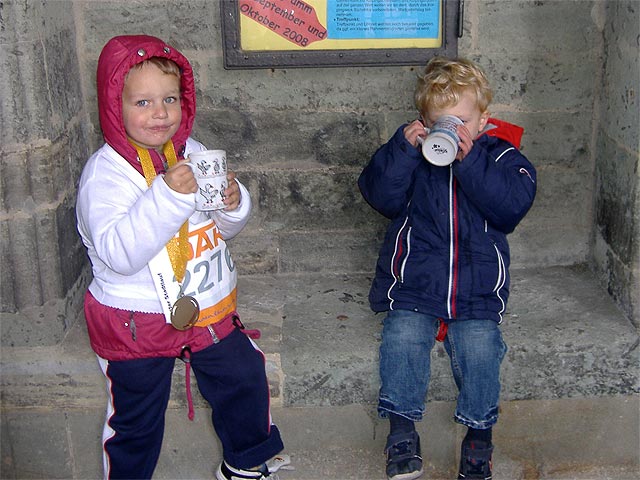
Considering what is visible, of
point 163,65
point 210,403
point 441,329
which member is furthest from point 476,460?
point 163,65

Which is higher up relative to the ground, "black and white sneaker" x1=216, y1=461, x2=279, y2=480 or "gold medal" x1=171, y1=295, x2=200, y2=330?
"gold medal" x1=171, y1=295, x2=200, y2=330

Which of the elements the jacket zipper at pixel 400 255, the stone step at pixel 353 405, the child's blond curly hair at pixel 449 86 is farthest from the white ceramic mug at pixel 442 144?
the stone step at pixel 353 405

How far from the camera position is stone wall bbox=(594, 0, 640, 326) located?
321 cm

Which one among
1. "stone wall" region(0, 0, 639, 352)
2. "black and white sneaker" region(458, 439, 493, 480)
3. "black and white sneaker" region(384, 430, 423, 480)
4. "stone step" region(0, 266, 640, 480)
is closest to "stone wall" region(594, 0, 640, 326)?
"stone wall" region(0, 0, 639, 352)

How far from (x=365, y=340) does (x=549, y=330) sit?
650 mm

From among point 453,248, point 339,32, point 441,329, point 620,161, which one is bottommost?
point 441,329

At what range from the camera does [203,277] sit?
9.52ft

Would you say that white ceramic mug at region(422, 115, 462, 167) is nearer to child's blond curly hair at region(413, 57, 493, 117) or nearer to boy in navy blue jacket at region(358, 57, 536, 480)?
boy in navy blue jacket at region(358, 57, 536, 480)

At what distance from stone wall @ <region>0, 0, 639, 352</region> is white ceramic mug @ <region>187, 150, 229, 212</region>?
69 centimetres

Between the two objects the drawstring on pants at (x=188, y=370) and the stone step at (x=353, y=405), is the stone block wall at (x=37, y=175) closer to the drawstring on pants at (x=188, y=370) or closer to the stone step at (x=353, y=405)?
the stone step at (x=353, y=405)

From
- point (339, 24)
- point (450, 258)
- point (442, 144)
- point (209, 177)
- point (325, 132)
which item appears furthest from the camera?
point (325, 132)

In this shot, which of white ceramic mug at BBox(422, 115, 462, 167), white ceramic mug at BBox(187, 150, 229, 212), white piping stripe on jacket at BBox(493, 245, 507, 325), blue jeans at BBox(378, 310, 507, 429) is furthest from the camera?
white piping stripe on jacket at BBox(493, 245, 507, 325)

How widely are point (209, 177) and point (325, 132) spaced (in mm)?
1055

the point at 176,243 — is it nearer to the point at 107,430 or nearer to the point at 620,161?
the point at 107,430
